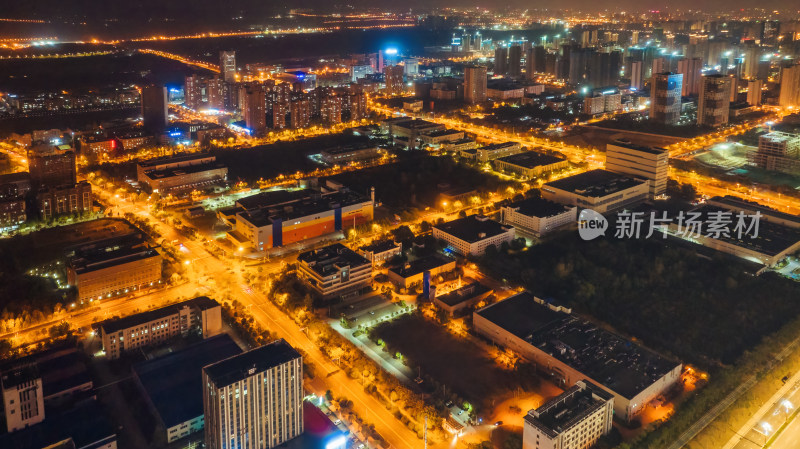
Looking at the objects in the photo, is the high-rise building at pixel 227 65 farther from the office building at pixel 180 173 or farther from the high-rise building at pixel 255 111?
the office building at pixel 180 173

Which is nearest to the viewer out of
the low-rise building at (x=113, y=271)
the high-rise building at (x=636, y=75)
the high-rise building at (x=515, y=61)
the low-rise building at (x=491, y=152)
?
the low-rise building at (x=113, y=271)

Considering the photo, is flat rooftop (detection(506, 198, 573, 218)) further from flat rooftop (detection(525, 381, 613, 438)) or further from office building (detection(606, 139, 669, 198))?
flat rooftop (detection(525, 381, 613, 438))

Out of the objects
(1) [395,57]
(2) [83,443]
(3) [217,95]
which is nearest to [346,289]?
(2) [83,443]

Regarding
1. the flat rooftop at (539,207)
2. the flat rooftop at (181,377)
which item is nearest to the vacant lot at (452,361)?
the flat rooftop at (181,377)

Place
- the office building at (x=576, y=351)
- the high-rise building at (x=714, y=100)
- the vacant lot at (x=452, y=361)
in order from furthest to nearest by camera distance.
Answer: the high-rise building at (x=714, y=100), the vacant lot at (x=452, y=361), the office building at (x=576, y=351)

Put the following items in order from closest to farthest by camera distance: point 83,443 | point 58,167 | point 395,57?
1. point 83,443
2. point 58,167
3. point 395,57

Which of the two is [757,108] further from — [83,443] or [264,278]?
[83,443]
